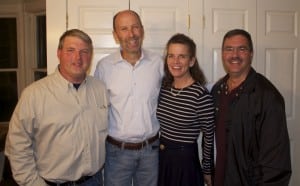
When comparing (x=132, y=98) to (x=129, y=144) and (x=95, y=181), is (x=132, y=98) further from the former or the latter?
(x=95, y=181)

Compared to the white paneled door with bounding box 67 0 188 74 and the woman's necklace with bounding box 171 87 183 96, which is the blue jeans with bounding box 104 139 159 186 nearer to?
the woman's necklace with bounding box 171 87 183 96

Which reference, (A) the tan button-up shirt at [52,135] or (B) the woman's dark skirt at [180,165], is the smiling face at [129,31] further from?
(B) the woman's dark skirt at [180,165]

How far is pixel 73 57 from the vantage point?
1681 millimetres

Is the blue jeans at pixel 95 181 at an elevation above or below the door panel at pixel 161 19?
below

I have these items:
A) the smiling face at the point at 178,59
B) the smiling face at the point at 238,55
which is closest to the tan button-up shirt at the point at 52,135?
the smiling face at the point at 178,59

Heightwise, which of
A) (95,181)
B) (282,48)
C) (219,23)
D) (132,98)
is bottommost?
(95,181)

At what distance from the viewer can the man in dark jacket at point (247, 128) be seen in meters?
1.66

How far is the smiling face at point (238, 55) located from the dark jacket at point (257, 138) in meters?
0.06

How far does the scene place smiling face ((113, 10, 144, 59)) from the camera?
77.3 inches

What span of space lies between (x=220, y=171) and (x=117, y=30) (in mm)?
1112

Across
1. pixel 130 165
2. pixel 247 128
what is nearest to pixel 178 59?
pixel 247 128

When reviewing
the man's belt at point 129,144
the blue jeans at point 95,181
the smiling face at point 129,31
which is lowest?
the blue jeans at point 95,181

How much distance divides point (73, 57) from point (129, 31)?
1.47ft

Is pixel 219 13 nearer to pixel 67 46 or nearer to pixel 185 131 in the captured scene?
pixel 185 131
